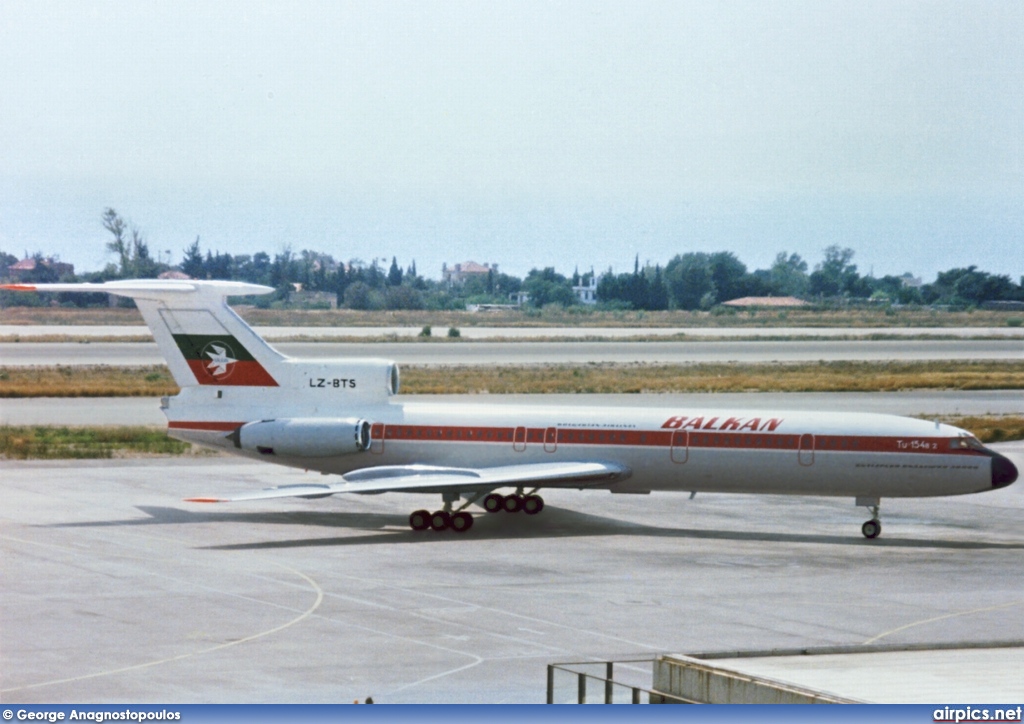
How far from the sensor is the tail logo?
3691cm

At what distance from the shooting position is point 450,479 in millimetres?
33625

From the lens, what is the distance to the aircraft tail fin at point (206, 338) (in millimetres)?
36844

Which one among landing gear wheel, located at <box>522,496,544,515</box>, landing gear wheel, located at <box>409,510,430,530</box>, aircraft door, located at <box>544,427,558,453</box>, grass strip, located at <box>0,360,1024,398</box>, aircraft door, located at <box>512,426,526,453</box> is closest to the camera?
landing gear wheel, located at <box>409,510,430,530</box>

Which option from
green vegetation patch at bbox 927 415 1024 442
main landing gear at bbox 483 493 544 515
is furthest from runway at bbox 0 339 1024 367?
main landing gear at bbox 483 493 544 515

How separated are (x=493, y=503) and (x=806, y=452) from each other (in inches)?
313

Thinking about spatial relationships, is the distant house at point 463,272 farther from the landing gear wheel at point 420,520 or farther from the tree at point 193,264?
the landing gear wheel at point 420,520

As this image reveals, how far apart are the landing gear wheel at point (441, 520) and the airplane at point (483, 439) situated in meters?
0.03

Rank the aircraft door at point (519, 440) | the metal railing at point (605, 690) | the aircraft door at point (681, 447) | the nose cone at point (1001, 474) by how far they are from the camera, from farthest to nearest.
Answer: the aircraft door at point (519, 440) → the aircraft door at point (681, 447) → the nose cone at point (1001, 474) → the metal railing at point (605, 690)

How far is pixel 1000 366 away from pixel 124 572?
7127 cm

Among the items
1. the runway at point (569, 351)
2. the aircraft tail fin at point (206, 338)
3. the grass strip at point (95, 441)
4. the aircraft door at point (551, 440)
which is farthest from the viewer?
the runway at point (569, 351)

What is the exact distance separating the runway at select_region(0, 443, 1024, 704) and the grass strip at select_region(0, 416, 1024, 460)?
7.03 metres

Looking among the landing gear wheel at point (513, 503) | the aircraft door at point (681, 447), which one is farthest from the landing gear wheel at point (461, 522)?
the aircraft door at point (681, 447)

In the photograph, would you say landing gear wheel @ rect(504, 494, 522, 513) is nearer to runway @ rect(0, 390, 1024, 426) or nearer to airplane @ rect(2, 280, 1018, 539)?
airplane @ rect(2, 280, 1018, 539)

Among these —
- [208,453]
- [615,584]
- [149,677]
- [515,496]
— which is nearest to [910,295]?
[208,453]
